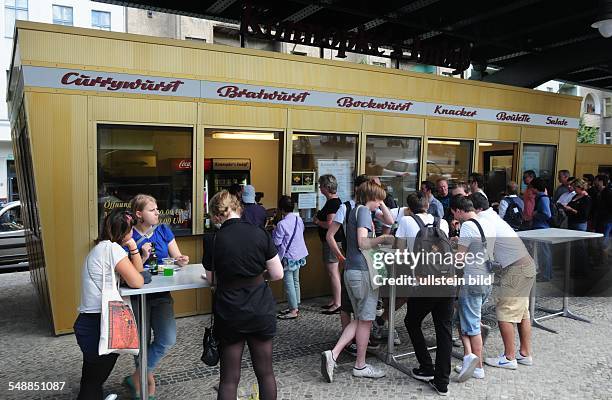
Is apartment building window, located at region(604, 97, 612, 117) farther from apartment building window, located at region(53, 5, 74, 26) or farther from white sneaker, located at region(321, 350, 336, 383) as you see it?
white sneaker, located at region(321, 350, 336, 383)

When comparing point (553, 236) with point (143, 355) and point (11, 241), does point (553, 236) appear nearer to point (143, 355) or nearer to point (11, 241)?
point (143, 355)

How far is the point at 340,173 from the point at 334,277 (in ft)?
5.68

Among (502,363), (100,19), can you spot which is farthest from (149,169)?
(100,19)

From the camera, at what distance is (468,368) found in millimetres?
4168

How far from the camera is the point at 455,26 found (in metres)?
9.14

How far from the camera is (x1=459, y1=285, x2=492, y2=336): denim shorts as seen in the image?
4230mm

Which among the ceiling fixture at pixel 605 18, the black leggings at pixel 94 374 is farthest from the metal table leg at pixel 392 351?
the ceiling fixture at pixel 605 18

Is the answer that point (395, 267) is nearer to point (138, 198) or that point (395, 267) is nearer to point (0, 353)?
point (138, 198)

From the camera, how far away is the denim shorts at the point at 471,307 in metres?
4.23

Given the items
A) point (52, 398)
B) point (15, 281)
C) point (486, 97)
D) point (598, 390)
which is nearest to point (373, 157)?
point (486, 97)

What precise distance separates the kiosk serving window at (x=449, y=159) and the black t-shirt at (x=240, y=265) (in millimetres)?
5374

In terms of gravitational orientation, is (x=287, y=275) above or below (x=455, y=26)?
below

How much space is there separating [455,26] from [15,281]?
29.5ft

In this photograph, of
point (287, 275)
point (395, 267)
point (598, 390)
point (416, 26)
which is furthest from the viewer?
point (416, 26)
